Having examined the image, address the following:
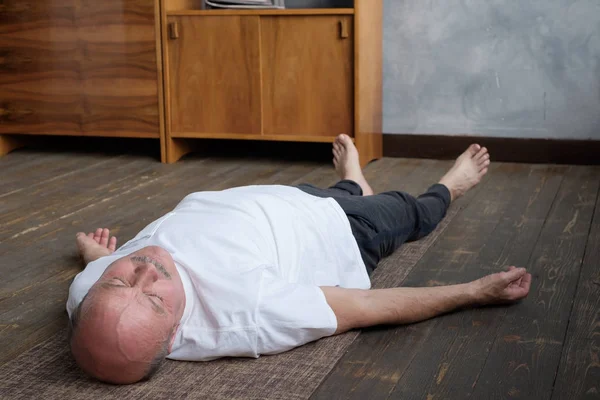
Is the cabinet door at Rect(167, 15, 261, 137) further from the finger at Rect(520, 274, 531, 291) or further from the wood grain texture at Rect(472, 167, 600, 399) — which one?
the finger at Rect(520, 274, 531, 291)

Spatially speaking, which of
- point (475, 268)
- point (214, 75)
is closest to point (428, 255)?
point (475, 268)

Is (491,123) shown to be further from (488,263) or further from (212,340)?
(212,340)

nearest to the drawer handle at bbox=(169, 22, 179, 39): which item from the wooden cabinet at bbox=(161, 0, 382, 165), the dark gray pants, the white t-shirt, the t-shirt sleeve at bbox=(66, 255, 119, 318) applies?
the wooden cabinet at bbox=(161, 0, 382, 165)

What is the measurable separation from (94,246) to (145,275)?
736mm

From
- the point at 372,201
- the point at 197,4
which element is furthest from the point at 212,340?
the point at 197,4

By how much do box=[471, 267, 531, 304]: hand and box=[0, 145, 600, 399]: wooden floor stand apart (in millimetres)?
32

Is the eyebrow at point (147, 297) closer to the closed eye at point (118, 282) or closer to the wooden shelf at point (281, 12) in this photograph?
the closed eye at point (118, 282)

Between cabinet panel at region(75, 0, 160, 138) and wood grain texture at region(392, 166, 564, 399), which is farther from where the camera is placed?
cabinet panel at region(75, 0, 160, 138)

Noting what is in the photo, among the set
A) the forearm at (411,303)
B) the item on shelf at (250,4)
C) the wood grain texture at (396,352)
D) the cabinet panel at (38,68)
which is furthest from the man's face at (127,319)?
the cabinet panel at (38,68)

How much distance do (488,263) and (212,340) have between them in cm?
94

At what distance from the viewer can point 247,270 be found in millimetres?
1594

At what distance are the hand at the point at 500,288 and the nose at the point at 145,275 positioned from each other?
2.44 ft

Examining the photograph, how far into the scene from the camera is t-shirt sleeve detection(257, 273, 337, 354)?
1.54 meters

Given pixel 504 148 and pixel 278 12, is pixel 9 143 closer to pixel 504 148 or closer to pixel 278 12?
pixel 278 12
